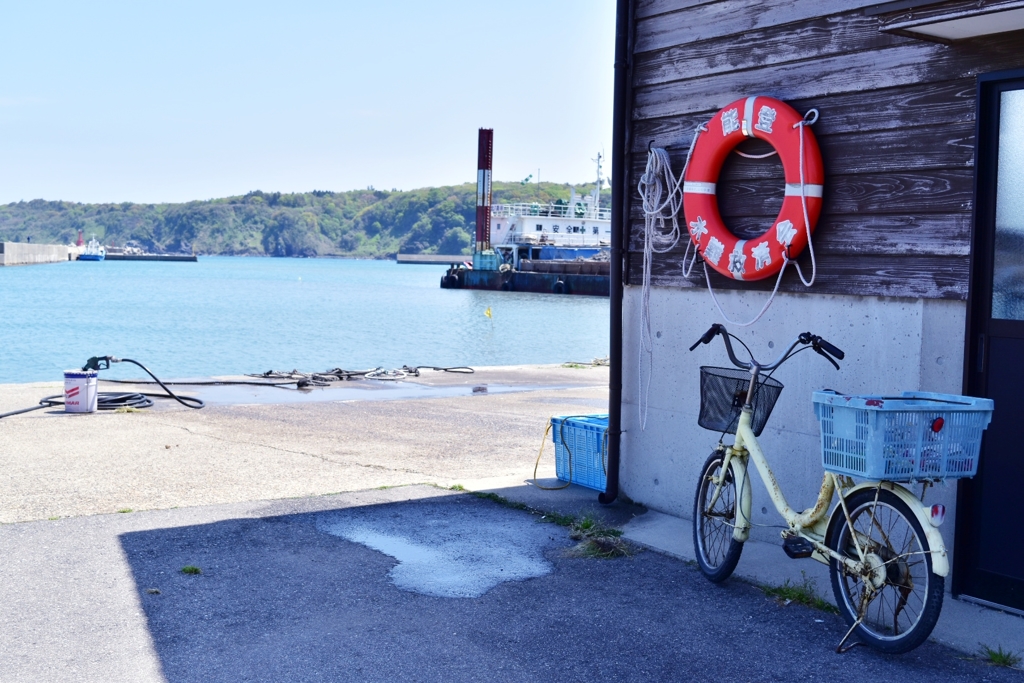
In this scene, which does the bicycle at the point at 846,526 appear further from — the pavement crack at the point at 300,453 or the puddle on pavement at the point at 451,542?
the pavement crack at the point at 300,453

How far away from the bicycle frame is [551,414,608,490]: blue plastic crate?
77.0 inches

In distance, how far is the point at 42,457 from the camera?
8.02 m

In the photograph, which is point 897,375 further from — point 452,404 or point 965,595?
point 452,404

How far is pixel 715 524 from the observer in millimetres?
4941

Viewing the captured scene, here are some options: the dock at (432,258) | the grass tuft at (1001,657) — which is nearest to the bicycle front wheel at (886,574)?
the grass tuft at (1001,657)

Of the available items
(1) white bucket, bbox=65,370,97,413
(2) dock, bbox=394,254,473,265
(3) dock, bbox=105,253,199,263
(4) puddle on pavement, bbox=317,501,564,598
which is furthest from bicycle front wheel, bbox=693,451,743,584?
(3) dock, bbox=105,253,199,263

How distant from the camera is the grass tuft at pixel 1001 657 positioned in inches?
152

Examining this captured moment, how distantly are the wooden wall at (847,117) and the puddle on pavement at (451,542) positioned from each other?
1742 mm

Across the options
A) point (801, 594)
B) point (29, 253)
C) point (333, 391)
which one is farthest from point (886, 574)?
point (29, 253)

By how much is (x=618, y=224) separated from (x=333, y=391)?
27.8 ft

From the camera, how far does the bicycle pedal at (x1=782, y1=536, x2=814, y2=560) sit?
4227 millimetres

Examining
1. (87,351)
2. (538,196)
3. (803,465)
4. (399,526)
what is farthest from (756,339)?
(538,196)

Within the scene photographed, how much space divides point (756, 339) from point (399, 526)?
228cm

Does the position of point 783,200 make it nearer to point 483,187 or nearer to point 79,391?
point 79,391
